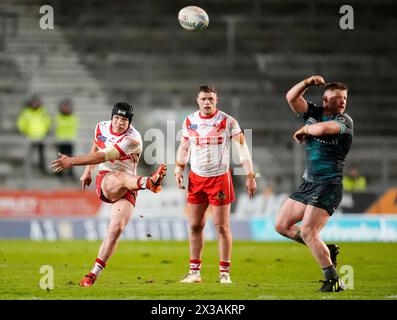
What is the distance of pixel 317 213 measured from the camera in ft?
33.7

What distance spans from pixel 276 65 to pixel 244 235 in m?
8.57

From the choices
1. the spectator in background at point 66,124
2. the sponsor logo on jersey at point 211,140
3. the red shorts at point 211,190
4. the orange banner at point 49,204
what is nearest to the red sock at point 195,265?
the red shorts at point 211,190

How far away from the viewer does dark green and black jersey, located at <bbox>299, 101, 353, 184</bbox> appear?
1033cm

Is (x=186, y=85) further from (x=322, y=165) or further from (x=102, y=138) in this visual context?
(x=322, y=165)

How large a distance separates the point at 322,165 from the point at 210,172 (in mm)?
1750

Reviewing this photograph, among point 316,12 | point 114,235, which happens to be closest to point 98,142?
point 114,235

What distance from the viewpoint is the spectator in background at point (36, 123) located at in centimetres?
2439

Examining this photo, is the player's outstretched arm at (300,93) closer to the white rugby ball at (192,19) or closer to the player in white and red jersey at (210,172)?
the player in white and red jersey at (210,172)

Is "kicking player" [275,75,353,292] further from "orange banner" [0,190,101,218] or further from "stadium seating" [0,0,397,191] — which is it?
"stadium seating" [0,0,397,191]

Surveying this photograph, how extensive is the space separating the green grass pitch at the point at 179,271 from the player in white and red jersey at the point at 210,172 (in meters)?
0.48

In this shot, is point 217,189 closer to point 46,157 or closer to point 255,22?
point 46,157

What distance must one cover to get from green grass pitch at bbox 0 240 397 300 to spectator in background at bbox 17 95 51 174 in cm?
448
